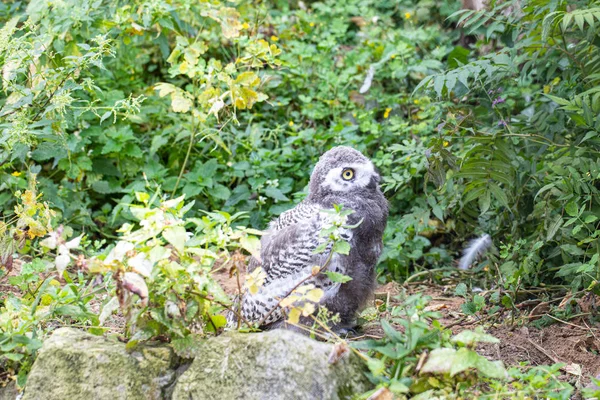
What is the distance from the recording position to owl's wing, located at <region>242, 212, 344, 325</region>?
446cm

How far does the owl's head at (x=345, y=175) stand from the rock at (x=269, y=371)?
1354 mm

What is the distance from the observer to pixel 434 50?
770cm

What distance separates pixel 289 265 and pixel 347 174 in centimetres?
66

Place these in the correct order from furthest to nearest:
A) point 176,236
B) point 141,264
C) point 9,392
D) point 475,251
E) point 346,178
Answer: point 475,251 < point 346,178 < point 9,392 < point 176,236 < point 141,264

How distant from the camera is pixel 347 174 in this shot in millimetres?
4711

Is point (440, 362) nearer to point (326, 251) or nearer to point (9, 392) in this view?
point (326, 251)

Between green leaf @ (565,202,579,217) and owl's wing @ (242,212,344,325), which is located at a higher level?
green leaf @ (565,202,579,217)

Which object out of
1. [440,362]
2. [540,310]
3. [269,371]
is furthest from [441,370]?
[540,310]

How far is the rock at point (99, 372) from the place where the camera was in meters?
3.61

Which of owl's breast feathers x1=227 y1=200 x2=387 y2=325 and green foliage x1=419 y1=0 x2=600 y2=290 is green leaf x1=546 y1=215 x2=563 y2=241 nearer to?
green foliage x1=419 y1=0 x2=600 y2=290

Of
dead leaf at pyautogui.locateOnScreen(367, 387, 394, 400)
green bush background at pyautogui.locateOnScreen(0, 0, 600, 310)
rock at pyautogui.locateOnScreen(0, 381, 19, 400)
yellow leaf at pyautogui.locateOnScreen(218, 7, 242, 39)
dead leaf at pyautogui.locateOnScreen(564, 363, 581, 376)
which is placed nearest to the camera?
dead leaf at pyautogui.locateOnScreen(367, 387, 394, 400)

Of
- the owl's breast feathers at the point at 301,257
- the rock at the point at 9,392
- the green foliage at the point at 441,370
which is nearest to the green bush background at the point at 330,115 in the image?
the owl's breast feathers at the point at 301,257

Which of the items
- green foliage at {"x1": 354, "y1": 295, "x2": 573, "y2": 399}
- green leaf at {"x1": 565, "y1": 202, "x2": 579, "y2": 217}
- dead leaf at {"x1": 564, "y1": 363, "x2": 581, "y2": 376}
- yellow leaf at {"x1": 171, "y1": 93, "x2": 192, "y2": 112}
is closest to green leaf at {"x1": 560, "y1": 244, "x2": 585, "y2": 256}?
green leaf at {"x1": 565, "y1": 202, "x2": 579, "y2": 217}

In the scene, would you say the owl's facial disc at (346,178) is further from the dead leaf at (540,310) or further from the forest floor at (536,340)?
the dead leaf at (540,310)
